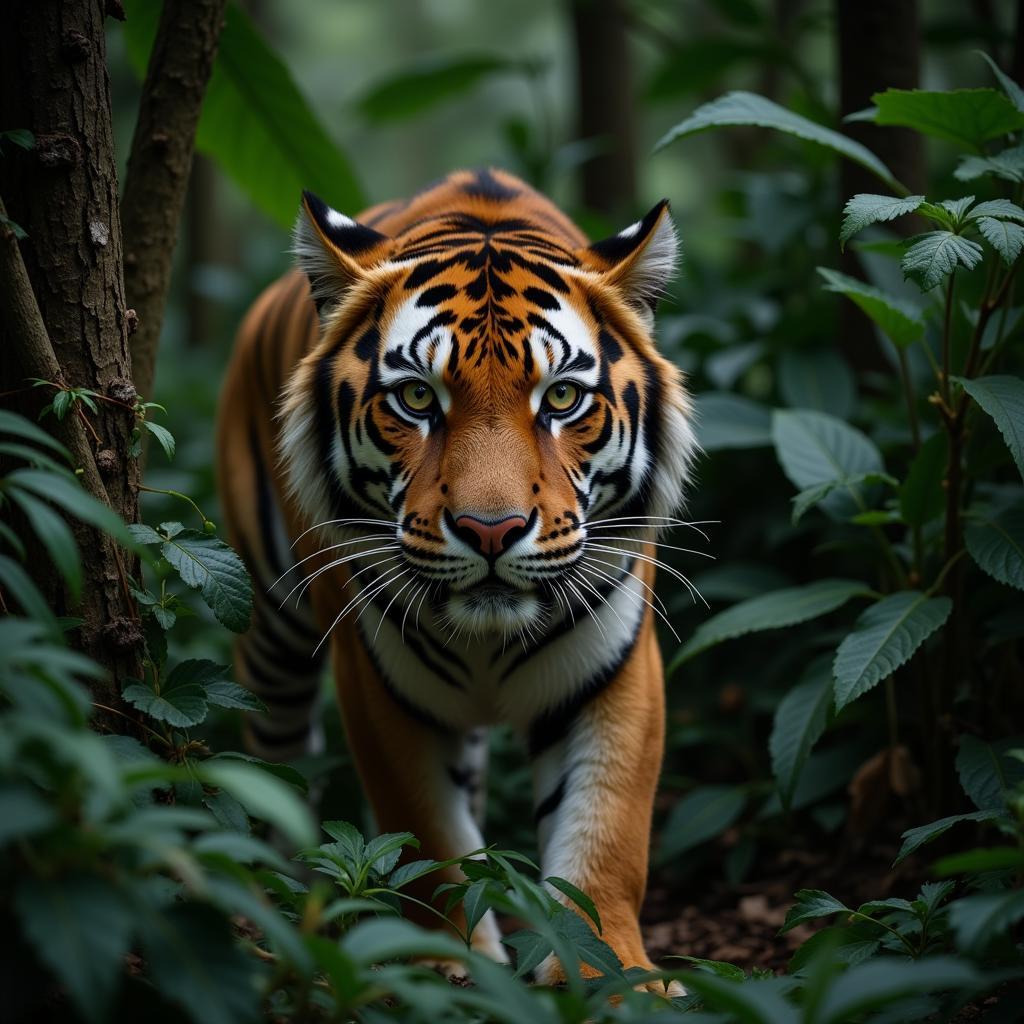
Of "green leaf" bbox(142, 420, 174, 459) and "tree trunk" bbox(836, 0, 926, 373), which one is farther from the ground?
"tree trunk" bbox(836, 0, 926, 373)

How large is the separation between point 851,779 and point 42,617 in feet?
10.1

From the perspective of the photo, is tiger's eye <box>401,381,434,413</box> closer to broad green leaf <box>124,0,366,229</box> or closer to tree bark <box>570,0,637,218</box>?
broad green leaf <box>124,0,366,229</box>

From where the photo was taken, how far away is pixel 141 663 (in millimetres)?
2680

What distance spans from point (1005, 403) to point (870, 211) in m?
0.65

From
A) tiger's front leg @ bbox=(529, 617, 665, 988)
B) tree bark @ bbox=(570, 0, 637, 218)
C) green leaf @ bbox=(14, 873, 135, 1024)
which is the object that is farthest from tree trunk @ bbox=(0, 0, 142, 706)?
tree bark @ bbox=(570, 0, 637, 218)

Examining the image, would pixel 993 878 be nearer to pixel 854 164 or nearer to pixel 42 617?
pixel 42 617

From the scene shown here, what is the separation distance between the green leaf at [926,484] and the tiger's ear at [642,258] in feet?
3.01

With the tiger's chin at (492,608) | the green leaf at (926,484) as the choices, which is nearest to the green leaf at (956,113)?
the green leaf at (926,484)

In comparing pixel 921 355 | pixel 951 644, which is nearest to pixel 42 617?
pixel 951 644

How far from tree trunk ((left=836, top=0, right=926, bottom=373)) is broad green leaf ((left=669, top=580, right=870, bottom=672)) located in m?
1.61

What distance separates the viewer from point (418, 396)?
3061 millimetres

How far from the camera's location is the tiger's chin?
2.93m

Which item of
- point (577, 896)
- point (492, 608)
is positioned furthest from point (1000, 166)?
point (577, 896)

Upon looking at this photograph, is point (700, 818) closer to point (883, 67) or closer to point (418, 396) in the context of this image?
point (418, 396)
